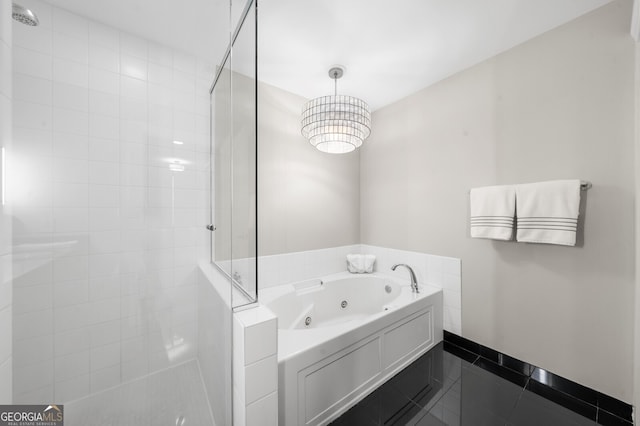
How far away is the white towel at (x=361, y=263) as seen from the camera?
2.68 m

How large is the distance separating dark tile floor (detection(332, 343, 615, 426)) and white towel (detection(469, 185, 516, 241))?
103cm

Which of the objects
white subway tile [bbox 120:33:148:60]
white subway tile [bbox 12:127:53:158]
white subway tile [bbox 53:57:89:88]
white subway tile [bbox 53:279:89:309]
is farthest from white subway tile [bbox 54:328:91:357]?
white subway tile [bbox 120:33:148:60]

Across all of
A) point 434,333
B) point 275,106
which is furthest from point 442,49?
point 434,333

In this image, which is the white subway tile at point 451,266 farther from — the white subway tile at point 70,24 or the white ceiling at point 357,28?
the white subway tile at point 70,24

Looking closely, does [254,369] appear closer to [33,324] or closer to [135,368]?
[135,368]

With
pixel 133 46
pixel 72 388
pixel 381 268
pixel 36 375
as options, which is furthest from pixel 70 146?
pixel 381 268

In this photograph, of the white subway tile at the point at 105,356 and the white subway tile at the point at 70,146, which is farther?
the white subway tile at the point at 105,356

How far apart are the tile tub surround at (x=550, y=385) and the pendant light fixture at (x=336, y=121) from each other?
6.54 feet

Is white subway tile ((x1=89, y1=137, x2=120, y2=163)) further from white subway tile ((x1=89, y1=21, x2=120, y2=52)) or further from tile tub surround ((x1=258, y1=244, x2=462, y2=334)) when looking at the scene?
tile tub surround ((x1=258, y1=244, x2=462, y2=334))

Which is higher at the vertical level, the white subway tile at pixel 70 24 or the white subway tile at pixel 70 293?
the white subway tile at pixel 70 24

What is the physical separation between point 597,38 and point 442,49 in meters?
0.87

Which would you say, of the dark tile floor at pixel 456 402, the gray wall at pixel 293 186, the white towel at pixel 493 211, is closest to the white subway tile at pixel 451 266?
the white towel at pixel 493 211

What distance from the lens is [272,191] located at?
90.6 inches

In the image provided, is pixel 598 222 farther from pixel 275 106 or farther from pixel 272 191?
pixel 275 106
